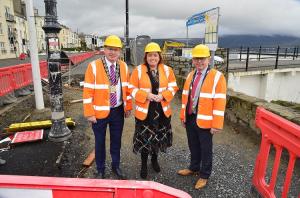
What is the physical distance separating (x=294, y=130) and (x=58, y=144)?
4027 mm

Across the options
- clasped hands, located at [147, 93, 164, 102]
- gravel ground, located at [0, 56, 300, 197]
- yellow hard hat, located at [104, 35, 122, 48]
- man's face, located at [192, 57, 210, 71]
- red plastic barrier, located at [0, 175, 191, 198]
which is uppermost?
yellow hard hat, located at [104, 35, 122, 48]

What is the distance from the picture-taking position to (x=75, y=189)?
143 centimetres

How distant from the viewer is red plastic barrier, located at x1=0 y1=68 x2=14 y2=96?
7.53 m

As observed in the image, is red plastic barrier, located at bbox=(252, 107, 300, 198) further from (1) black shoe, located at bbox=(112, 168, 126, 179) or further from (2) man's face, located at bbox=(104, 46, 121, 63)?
(2) man's face, located at bbox=(104, 46, 121, 63)

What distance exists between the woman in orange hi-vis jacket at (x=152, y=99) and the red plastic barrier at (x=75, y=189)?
192cm

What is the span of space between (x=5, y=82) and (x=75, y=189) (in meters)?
7.64

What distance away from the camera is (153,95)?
3.30 metres

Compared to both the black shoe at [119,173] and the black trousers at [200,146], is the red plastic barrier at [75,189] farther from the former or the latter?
the black shoe at [119,173]

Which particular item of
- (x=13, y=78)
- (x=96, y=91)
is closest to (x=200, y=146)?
(x=96, y=91)

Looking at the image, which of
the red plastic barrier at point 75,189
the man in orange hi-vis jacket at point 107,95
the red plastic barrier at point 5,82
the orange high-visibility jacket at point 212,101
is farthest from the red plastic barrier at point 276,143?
the red plastic barrier at point 5,82

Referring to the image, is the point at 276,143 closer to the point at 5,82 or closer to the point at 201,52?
the point at 201,52

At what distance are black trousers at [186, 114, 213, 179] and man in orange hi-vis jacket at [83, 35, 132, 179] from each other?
3.13 feet

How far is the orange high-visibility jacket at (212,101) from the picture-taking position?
3.07m

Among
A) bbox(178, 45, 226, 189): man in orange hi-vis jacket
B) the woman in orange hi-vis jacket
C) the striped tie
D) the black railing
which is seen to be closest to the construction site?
bbox(178, 45, 226, 189): man in orange hi-vis jacket
